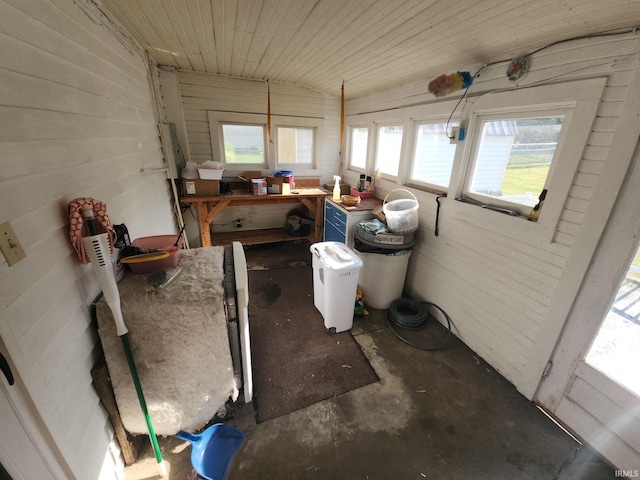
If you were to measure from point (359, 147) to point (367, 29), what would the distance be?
2.16 m

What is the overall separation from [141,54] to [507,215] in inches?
133

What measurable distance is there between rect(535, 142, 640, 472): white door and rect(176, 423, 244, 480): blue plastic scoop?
1.99 meters

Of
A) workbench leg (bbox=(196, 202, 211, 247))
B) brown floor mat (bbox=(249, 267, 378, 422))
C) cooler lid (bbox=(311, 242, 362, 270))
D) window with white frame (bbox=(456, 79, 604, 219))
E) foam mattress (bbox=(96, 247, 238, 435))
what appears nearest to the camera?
foam mattress (bbox=(96, 247, 238, 435))

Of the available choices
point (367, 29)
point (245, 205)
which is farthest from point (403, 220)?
point (245, 205)

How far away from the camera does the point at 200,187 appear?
3.12 m

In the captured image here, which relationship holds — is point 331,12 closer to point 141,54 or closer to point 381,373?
point 141,54

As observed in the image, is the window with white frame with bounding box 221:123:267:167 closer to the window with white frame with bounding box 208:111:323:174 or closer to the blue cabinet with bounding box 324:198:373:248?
the window with white frame with bounding box 208:111:323:174

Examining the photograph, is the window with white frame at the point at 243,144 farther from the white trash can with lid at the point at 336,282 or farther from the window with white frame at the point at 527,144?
the window with white frame at the point at 527,144

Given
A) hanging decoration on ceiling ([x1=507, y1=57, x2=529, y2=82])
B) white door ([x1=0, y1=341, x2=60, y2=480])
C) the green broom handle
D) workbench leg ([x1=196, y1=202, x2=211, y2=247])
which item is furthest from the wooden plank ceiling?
white door ([x1=0, y1=341, x2=60, y2=480])

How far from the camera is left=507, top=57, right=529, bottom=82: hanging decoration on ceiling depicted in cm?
159

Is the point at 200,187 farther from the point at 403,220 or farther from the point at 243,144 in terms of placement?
the point at 403,220

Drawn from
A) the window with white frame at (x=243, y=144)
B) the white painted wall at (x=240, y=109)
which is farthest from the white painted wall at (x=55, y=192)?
the window with white frame at (x=243, y=144)

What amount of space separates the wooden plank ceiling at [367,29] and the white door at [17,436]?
2.01 m

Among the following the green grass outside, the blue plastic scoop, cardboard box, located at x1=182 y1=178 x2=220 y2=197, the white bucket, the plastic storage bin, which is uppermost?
the green grass outside
